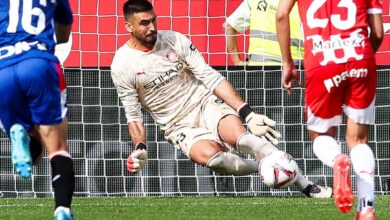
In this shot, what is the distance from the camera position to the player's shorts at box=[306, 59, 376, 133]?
7.27 meters

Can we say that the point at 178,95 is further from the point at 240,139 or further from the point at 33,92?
the point at 33,92

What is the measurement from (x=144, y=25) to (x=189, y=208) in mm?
1802

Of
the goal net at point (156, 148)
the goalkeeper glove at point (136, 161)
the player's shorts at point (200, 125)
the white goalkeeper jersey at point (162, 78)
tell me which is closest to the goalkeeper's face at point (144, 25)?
the white goalkeeper jersey at point (162, 78)

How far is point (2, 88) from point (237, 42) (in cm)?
596

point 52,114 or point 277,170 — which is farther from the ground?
point 52,114

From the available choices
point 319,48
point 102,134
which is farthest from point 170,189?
point 319,48

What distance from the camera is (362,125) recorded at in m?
7.37

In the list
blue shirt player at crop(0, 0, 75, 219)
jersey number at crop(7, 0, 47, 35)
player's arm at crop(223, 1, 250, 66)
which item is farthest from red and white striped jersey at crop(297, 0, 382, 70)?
player's arm at crop(223, 1, 250, 66)

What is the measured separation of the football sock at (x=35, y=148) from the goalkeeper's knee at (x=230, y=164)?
2426 millimetres

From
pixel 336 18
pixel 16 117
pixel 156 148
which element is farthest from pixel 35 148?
pixel 156 148

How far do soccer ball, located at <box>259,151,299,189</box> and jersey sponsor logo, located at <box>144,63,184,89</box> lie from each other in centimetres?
130

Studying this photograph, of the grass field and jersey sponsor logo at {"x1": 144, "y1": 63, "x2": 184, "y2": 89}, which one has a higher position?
jersey sponsor logo at {"x1": 144, "y1": 63, "x2": 184, "y2": 89}

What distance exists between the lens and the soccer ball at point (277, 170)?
30.2 ft

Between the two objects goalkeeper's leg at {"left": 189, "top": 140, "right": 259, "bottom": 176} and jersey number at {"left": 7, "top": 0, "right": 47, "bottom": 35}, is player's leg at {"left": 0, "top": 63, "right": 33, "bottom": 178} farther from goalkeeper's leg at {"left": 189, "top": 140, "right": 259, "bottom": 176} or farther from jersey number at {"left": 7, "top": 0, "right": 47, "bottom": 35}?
goalkeeper's leg at {"left": 189, "top": 140, "right": 259, "bottom": 176}
